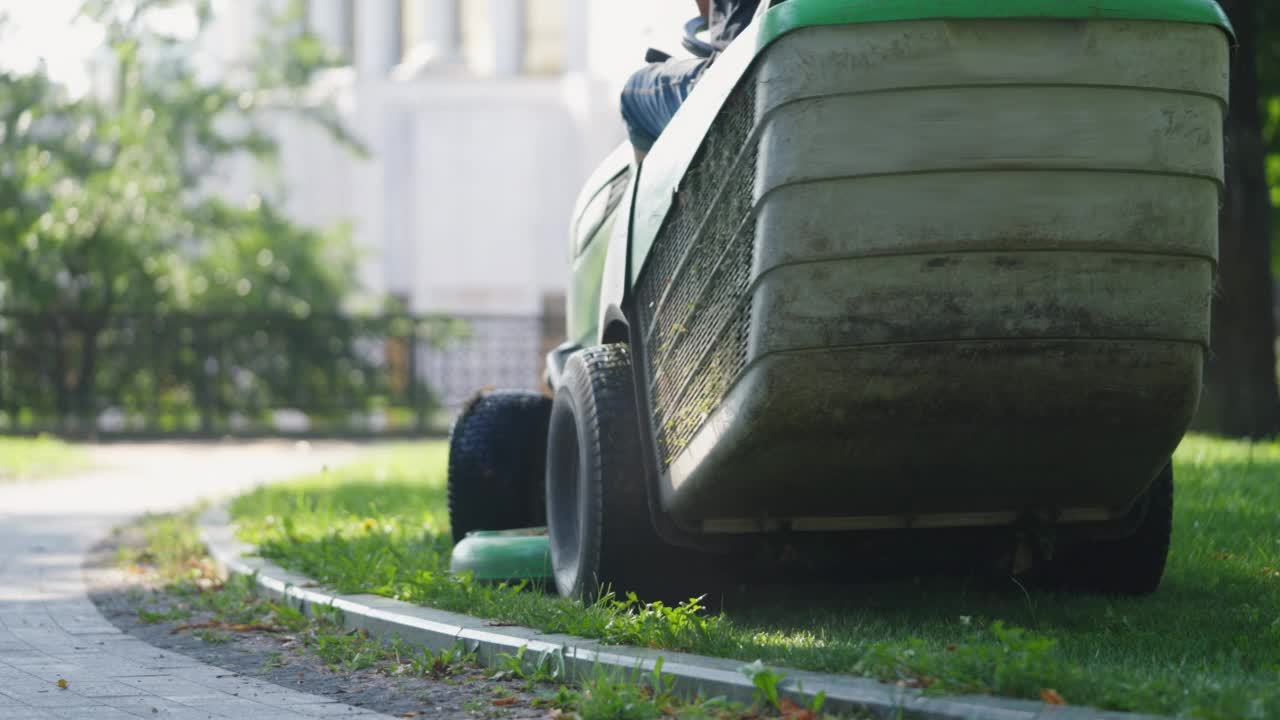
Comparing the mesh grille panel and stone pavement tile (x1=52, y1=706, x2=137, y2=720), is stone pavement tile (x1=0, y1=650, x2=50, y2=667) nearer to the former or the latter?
stone pavement tile (x1=52, y1=706, x2=137, y2=720)

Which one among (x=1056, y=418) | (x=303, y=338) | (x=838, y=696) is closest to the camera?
(x=838, y=696)

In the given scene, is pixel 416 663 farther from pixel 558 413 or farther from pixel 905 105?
pixel 905 105

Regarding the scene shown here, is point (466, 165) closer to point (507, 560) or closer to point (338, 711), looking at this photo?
point (507, 560)

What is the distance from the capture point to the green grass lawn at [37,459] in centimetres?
1347

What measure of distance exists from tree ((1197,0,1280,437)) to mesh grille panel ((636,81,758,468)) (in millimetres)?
8209

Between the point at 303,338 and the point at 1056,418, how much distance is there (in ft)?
56.7

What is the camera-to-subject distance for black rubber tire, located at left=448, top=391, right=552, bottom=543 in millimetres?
6176

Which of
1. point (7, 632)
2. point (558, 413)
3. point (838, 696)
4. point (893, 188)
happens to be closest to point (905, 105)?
point (893, 188)

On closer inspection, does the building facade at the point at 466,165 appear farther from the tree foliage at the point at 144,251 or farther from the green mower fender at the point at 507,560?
the green mower fender at the point at 507,560

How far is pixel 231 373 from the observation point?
800 inches

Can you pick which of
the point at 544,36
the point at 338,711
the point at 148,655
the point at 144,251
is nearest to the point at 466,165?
the point at 544,36

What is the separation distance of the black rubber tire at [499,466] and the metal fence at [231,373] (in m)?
13.6

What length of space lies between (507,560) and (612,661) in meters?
1.53

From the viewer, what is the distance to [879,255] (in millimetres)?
3879
